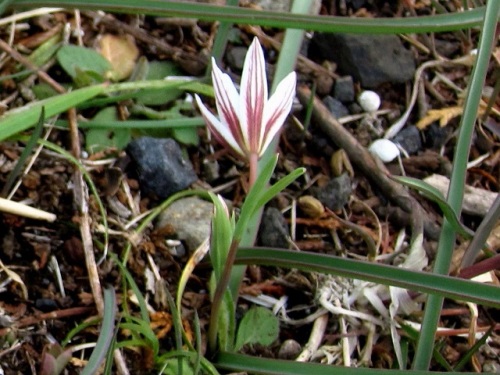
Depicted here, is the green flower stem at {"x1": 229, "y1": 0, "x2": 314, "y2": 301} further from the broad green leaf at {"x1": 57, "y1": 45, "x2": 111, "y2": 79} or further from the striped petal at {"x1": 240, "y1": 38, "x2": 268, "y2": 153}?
the broad green leaf at {"x1": 57, "y1": 45, "x2": 111, "y2": 79}

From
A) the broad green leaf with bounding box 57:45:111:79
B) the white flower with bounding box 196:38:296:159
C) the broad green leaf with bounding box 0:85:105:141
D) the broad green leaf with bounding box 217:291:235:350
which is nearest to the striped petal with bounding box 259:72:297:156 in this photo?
the white flower with bounding box 196:38:296:159

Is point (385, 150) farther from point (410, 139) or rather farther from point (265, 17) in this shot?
point (265, 17)

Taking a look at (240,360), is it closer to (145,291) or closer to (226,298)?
(226,298)

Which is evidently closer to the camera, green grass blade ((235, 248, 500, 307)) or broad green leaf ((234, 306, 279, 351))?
green grass blade ((235, 248, 500, 307))

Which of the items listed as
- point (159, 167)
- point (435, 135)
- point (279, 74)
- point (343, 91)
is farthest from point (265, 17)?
point (435, 135)

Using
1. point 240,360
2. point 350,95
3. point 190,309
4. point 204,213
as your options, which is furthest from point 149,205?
point 350,95

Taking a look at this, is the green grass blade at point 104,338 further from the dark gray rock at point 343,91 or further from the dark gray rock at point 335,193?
the dark gray rock at point 343,91
